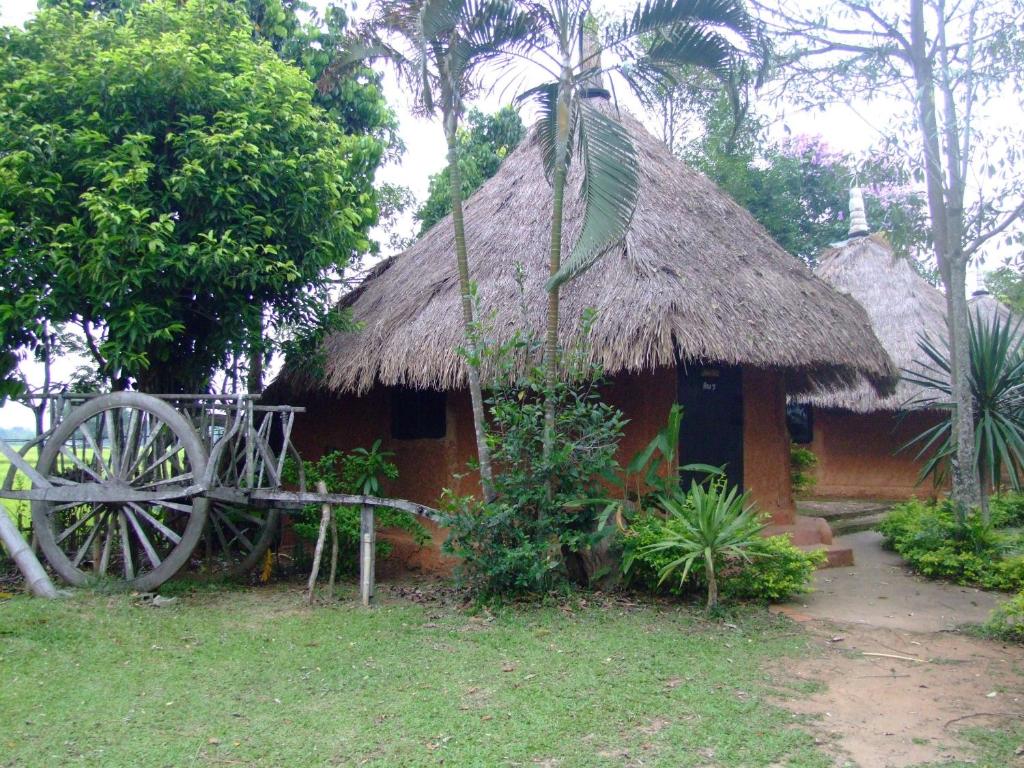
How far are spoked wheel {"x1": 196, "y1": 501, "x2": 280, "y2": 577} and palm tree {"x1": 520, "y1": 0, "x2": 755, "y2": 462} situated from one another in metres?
2.98

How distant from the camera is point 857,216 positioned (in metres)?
15.7

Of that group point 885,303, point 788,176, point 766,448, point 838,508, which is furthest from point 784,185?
point 766,448

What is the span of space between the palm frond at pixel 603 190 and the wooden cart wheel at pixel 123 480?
3.18 metres

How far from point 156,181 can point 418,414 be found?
127 inches

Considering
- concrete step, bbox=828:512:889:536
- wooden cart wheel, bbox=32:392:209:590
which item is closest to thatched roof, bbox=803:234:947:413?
concrete step, bbox=828:512:889:536

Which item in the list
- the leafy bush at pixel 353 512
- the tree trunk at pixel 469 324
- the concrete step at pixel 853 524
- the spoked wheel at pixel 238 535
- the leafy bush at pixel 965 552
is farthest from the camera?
the concrete step at pixel 853 524

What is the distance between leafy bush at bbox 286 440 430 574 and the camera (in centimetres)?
723

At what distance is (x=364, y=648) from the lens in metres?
5.16

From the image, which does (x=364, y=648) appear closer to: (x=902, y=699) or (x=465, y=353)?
(x=465, y=353)

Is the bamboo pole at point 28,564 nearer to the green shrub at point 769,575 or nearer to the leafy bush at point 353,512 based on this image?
the leafy bush at point 353,512

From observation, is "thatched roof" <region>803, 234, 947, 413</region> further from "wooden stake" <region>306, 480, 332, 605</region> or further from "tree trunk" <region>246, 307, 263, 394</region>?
"wooden stake" <region>306, 480, 332, 605</region>

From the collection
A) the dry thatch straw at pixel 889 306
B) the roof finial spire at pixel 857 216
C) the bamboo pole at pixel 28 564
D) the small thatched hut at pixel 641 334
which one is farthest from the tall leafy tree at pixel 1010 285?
the bamboo pole at pixel 28 564

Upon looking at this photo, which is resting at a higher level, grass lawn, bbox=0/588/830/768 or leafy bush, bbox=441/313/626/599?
leafy bush, bbox=441/313/626/599

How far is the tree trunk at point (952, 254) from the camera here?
6.92 meters
